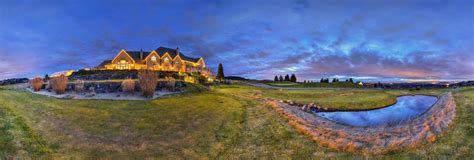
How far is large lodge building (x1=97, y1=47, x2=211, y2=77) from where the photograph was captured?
5403 cm

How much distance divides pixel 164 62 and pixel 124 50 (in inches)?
373

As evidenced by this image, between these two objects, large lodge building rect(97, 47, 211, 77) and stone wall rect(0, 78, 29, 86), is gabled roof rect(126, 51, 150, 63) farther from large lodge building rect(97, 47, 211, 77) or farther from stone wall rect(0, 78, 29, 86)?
stone wall rect(0, 78, 29, 86)

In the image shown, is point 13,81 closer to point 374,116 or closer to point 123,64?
point 123,64

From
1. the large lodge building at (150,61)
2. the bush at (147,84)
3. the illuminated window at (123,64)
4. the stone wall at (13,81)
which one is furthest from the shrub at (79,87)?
the stone wall at (13,81)

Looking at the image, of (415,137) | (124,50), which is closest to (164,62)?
(124,50)

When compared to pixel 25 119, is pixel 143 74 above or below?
above

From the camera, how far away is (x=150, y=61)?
56094mm

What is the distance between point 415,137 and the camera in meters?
8.09

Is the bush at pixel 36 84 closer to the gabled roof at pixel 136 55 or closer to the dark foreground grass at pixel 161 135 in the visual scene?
the dark foreground grass at pixel 161 135

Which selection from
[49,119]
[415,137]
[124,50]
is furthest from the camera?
[124,50]

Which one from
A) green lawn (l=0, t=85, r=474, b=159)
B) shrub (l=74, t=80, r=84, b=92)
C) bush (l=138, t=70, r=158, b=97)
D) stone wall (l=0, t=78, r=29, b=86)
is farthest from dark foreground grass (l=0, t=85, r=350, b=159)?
stone wall (l=0, t=78, r=29, b=86)

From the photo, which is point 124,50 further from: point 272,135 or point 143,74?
point 272,135

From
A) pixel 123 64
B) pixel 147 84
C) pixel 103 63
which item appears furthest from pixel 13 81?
pixel 147 84

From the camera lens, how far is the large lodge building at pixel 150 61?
54031 millimetres
